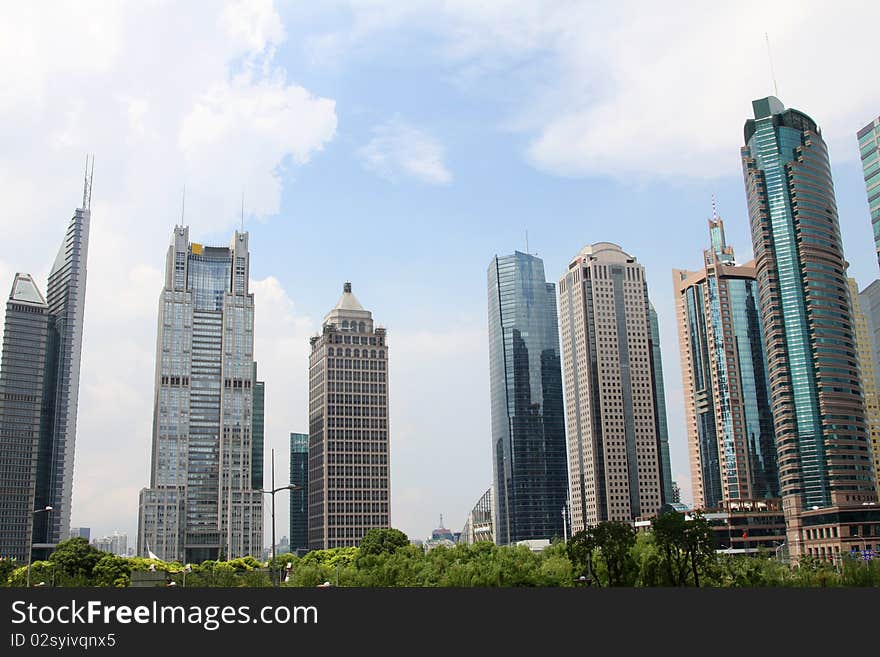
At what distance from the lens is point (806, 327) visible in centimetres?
17588

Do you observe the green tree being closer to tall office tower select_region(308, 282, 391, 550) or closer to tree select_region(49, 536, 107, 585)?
tree select_region(49, 536, 107, 585)

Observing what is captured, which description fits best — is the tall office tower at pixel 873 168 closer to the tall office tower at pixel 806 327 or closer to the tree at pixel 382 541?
the tall office tower at pixel 806 327

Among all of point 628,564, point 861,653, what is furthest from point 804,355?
point 861,653

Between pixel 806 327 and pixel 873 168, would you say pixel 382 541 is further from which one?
pixel 806 327

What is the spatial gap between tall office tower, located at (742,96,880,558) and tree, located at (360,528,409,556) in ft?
270

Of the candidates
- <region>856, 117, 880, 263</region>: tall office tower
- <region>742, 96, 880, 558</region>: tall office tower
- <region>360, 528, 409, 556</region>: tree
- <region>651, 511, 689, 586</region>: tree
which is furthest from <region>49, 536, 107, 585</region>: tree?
<region>742, 96, 880, 558</region>: tall office tower

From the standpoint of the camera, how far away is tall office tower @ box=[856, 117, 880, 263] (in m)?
135

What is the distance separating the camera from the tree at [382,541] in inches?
4700

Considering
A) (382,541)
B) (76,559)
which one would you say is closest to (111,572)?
(76,559)

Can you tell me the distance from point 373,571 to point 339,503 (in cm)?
11910

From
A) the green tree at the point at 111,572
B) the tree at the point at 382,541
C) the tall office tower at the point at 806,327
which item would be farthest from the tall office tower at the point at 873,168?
the green tree at the point at 111,572

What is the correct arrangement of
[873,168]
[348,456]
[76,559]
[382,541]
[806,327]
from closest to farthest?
1. [76,559]
2. [382,541]
3. [873,168]
4. [806,327]
5. [348,456]

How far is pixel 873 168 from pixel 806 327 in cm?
4638

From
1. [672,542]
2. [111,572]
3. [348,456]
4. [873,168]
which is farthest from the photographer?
[348,456]
